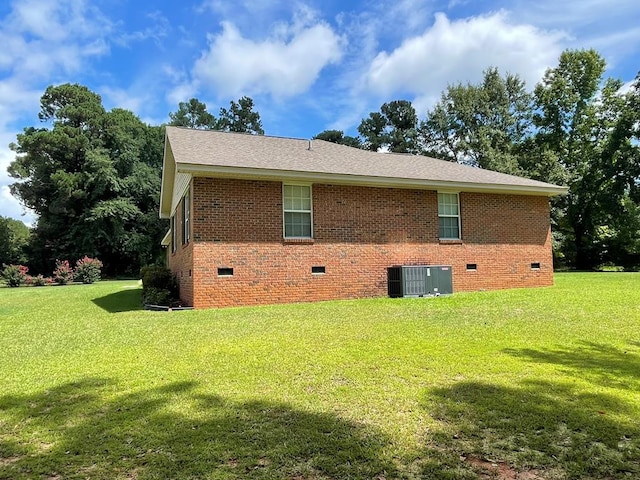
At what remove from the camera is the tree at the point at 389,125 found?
49.3 metres

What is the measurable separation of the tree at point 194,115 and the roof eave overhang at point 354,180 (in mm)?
45151

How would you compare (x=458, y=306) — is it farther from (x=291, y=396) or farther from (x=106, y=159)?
(x=106, y=159)

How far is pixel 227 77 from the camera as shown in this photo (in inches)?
1109

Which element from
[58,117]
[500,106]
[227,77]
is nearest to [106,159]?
[58,117]

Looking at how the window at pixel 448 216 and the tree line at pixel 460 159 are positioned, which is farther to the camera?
the tree line at pixel 460 159

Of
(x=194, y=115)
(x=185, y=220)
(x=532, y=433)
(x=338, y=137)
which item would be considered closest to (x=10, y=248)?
(x=194, y=115)

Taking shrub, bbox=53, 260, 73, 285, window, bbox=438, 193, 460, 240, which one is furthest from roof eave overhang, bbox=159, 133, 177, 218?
shrub, bbox=53, 260, 73, 285

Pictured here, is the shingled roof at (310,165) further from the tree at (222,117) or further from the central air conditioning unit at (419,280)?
the tree at (222,117)

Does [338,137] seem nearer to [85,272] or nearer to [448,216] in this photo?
[85,272]

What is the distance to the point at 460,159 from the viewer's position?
1630 inches

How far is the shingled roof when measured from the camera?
11367 mm

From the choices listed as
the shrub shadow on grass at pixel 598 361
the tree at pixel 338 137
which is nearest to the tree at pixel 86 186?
the tree at pixel 338 137

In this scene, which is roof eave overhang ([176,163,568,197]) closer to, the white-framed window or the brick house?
the brick house

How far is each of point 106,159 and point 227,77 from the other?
16.0 metres
